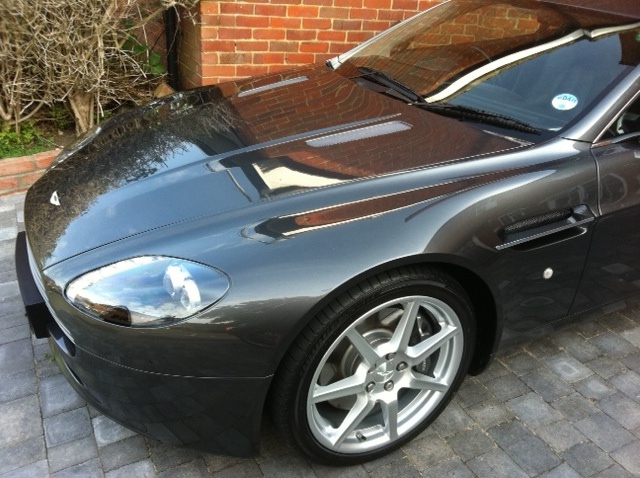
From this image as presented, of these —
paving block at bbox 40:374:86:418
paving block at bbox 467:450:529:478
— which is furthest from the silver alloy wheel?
paving block at bbox 40:374:86:418

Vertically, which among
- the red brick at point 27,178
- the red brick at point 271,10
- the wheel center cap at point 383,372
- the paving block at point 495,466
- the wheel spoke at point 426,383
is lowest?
the paving block at point 495,466

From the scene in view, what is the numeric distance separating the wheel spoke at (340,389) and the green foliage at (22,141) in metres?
3.43

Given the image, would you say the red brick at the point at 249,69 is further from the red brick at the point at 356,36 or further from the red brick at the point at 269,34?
the red brick at the point at 356,36

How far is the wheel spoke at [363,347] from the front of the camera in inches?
75.5

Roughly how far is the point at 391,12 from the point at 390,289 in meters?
3.95

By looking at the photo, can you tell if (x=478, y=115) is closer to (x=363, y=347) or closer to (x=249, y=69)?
(x=363, y=347)

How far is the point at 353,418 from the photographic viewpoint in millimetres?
2064

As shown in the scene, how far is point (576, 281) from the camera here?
237cm

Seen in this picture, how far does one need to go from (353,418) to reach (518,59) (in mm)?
1772

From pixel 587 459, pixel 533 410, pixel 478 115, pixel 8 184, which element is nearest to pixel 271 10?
pixel 8 184

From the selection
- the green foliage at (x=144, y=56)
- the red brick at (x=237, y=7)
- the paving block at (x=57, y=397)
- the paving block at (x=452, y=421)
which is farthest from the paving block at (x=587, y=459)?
the green foliage at (x=144, y=56)

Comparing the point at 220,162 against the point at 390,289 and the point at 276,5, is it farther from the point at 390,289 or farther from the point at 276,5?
the point at 276,5

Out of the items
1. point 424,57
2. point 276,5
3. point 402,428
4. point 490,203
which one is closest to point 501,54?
point 424,57

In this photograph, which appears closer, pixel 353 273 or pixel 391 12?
pixel 353 273
